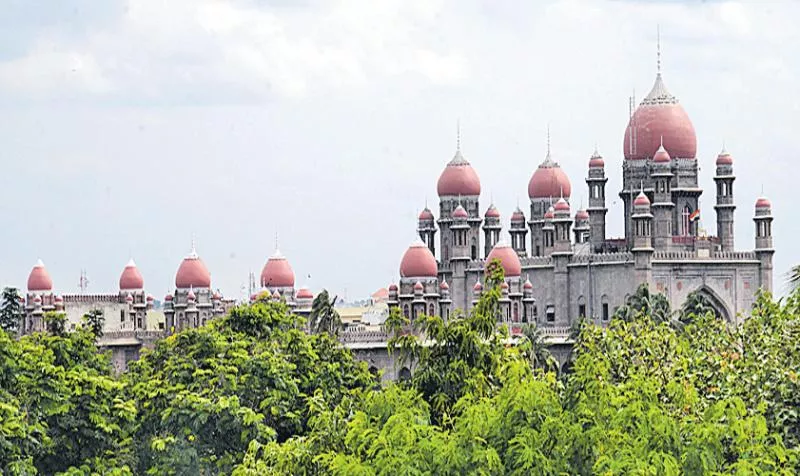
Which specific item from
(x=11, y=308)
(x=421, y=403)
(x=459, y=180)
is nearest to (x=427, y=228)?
(x=459, y=180)

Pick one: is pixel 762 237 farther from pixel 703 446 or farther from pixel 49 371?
pixel 703 446

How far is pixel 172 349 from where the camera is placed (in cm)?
3791

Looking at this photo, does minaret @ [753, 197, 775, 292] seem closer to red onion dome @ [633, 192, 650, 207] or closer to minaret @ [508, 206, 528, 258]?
red onion dome @ [633, 192, 650, 207]

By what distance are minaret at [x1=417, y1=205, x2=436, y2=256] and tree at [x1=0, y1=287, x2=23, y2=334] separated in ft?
59.8

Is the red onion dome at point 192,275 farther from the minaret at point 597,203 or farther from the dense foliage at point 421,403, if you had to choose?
the dense foliage at point 421,403

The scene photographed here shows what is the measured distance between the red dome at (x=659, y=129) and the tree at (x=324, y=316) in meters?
19.3

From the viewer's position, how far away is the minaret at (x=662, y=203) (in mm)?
70688

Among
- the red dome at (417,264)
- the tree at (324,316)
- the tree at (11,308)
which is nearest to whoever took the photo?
the tree at (324,316)

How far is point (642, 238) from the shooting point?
6969 centimetres

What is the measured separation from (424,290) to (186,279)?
11.9m

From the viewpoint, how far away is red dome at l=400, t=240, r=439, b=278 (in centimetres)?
6875

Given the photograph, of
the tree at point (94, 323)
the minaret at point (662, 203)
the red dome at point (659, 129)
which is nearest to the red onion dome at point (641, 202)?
the minaret at point (662, 203)

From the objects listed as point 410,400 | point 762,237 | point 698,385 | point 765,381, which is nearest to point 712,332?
point 698,385

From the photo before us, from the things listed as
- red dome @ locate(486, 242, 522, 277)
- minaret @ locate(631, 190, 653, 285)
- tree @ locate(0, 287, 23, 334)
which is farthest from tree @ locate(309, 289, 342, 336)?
tree @ locate(0, 287, 23, 334)
